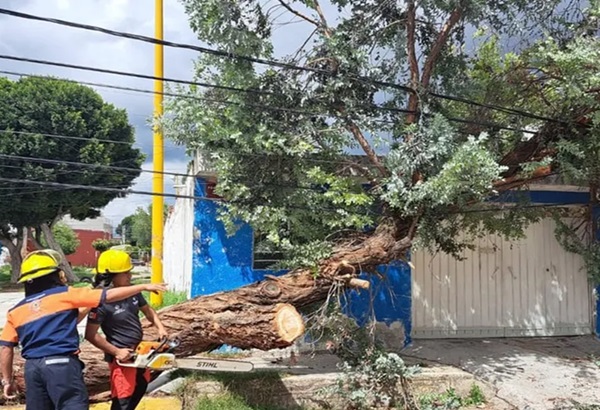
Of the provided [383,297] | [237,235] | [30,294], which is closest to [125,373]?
[30,294]

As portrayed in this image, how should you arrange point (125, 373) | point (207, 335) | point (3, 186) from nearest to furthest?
point (125, 373) → point (207, 335) → point (3, 186)

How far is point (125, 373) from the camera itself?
3.97 m

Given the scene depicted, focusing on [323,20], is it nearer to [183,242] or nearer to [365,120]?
[365,120]

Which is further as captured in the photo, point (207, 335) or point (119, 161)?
point (119, 161)

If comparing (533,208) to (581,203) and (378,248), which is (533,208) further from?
(378,248)

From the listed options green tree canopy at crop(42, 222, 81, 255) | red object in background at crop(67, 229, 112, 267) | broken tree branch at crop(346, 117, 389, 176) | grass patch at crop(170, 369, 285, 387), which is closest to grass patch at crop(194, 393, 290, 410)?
grass patch at crop(170, 369, 285, 387)

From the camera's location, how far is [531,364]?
23.8ft

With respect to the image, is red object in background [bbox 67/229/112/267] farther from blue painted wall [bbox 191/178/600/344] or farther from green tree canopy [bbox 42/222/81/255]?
blue painted wall [bbox 191/178/600/344]

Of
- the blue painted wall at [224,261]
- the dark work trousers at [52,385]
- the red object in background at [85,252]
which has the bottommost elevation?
the red object in background at [85,252]

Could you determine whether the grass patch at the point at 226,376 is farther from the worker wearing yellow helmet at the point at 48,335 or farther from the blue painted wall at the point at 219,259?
the worker wearing yellow helmet at the point at 48,335

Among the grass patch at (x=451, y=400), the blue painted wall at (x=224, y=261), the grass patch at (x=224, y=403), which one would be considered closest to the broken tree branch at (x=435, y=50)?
the blue painted wall at (x=224, y=261)

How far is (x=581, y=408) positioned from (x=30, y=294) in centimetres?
576

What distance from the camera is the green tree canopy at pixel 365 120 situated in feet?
19.1

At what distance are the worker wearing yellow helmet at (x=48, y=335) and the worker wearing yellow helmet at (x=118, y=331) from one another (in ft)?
1.16
